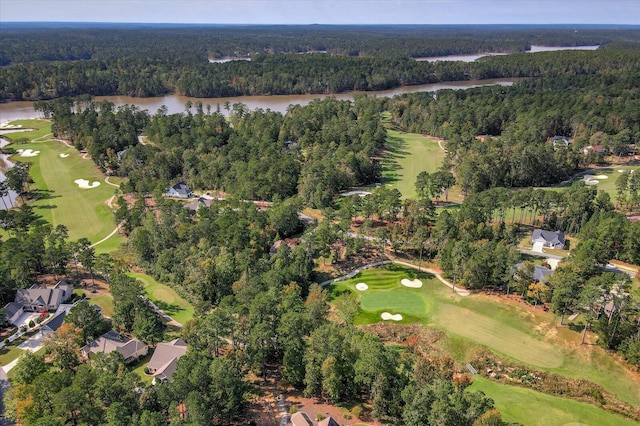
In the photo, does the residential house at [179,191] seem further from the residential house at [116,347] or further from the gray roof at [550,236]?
the gray roof at [550,236]

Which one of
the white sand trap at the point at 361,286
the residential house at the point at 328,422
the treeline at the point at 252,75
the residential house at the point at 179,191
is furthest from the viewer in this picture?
the treeline at the point at 252,75

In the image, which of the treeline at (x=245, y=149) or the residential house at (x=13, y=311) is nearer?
the residential house at (x=13, y=311)

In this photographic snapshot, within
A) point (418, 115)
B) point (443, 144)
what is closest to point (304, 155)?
point (443, 144)

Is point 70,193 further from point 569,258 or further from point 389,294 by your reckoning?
point 569,258

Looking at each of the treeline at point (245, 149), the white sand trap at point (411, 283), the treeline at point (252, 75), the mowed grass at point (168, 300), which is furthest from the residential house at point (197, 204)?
the treeline at point (252, 75)

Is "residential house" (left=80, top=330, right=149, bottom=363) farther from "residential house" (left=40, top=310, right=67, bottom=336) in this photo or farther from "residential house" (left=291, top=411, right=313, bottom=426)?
"residential house" (left=291, top=411, right=313, bottom=426)

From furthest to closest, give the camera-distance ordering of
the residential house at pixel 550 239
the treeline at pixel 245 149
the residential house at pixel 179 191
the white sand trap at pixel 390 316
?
1. the residential house at pixel 179 191
2. the treeline at pixel 245 149
3. the residential house at pixel 550 239
4. the white sand trap at pixel 390 316

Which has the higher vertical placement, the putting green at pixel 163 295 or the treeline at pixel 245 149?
the treeline at pixel 245 149

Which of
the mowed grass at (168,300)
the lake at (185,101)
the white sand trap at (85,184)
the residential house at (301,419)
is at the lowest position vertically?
the mowed grass at (168,300)
